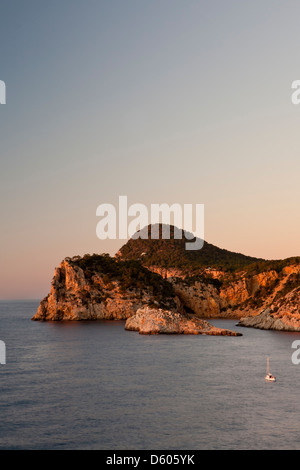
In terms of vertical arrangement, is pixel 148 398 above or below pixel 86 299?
below

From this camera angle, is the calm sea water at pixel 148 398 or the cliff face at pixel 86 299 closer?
the calm sea water at pixel 148 398

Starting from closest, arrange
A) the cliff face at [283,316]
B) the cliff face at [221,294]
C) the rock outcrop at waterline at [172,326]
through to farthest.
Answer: the rock outcrop at waterline at [172,326] < the cliff face at [283,316] < the cliff face at [221,294]

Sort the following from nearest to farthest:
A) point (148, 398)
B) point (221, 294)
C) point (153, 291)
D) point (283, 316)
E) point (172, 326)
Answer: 1. point (148, 398)
2. point (172, 326)
3. point (283, 316)
4. point (153, 291)
5. point (221, 294)

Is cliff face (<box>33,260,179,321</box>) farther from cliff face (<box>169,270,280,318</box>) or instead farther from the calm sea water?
the calm sea water

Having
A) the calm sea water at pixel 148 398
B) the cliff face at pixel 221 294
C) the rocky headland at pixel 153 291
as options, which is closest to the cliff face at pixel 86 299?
the rocky headland at pixel 153 291

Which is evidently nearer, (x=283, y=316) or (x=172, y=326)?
(x=172, y=326)

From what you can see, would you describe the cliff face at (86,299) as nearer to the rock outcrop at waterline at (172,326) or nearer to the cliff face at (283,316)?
the cliff face at (283,316)

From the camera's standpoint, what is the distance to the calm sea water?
2641 cm

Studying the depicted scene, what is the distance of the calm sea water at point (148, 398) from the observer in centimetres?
2641

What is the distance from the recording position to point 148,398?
3588 centimetres

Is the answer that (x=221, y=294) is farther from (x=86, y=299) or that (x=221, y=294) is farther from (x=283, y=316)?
(x=283, y=316)

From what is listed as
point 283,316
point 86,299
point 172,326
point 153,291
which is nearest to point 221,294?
point 153,291
